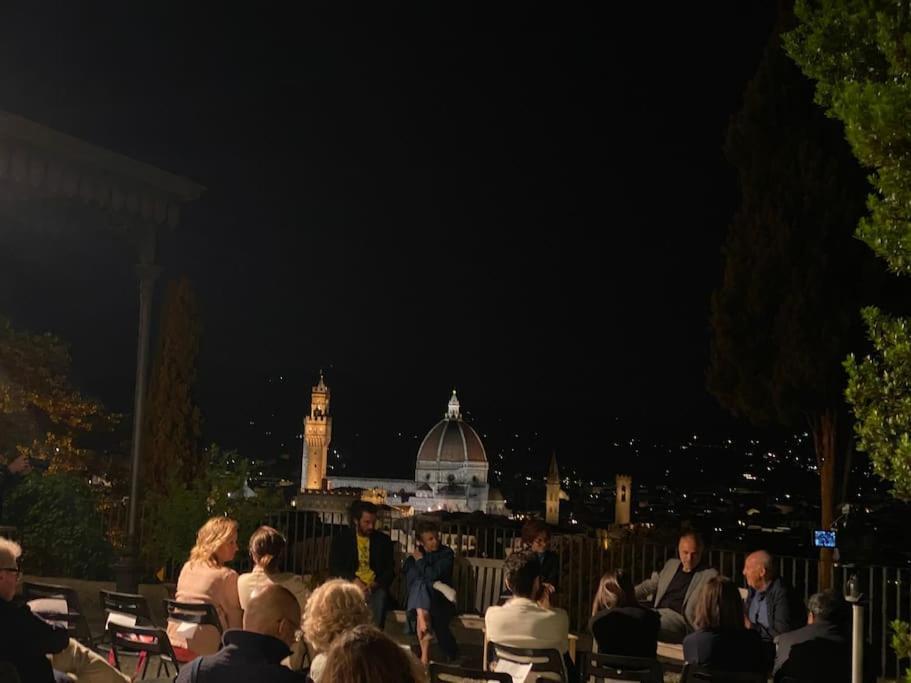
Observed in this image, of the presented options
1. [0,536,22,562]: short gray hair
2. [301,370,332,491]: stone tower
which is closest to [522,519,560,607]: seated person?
[0,536,22,562]: short gray hair

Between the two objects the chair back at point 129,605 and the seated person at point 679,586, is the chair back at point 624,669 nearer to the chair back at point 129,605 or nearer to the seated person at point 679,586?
the seated person at point 679,586

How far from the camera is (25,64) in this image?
10.5m

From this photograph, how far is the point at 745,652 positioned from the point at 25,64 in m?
8.88

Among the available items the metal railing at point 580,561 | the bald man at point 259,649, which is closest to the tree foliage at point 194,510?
the metal railing at point 580,561

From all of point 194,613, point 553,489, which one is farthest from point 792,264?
point 553,489

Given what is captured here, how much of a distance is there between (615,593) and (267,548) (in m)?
1.95

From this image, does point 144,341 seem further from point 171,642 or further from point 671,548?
point 671,548

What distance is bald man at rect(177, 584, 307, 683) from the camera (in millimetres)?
3611

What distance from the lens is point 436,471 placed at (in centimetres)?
13062

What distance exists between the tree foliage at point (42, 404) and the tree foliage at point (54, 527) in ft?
10.8

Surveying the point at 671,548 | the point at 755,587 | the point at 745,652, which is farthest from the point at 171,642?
the point at 671,548

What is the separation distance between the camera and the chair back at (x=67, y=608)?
583cm

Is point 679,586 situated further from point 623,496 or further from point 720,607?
point 623,496

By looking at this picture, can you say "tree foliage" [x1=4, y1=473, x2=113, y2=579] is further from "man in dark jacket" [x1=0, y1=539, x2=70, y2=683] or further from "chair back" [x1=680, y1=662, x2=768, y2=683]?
"chair back" [x1=680, y1=662, x2=768, y2=683]
